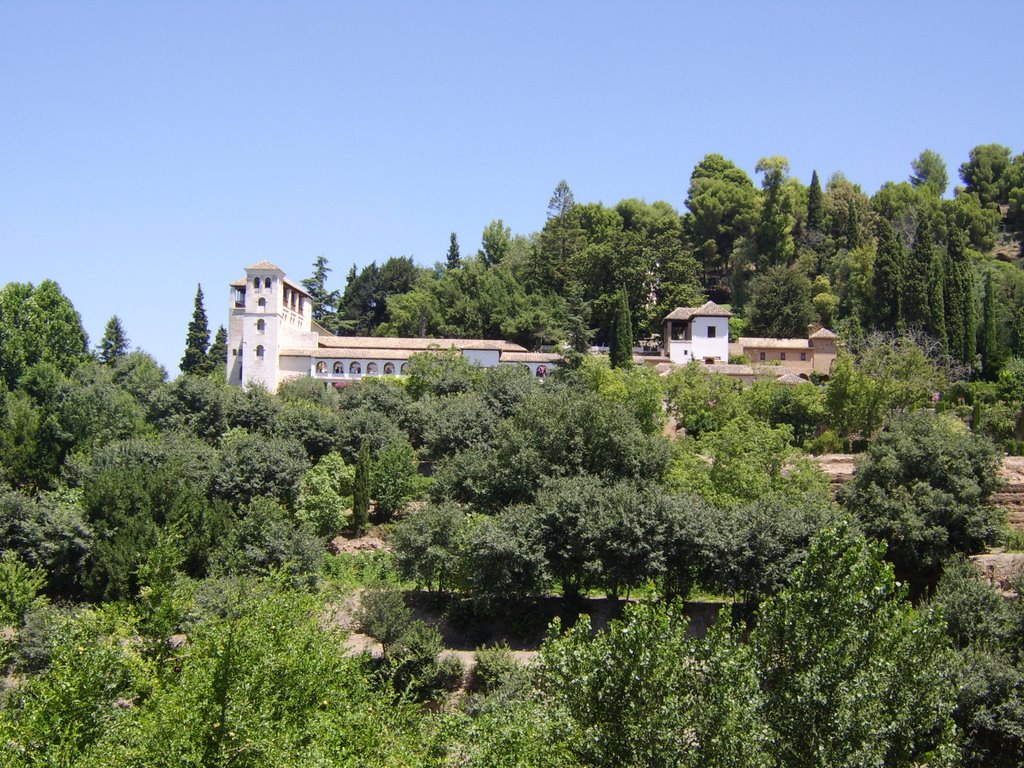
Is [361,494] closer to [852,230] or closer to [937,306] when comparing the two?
[937,306]

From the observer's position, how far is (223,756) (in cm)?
1510

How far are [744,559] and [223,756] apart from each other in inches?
605

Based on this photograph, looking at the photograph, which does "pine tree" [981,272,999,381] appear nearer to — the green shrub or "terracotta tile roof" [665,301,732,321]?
"terracotta tile roof" [665,301,732,321]

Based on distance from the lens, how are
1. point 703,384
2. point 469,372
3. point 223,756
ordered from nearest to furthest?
point 223,756, point 703,384, point 469,372

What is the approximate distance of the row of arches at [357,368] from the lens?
176 ft

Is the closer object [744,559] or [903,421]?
[744,559]

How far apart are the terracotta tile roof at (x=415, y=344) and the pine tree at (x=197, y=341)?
277 inches

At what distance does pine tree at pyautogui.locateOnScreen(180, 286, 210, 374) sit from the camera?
5831 cm

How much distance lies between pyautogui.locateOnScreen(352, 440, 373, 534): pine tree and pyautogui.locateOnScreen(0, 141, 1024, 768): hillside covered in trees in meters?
0.12

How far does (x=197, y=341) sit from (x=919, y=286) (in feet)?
130

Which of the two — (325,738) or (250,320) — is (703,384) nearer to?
(250,320)

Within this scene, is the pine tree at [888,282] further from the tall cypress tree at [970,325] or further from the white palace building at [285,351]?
the white palace building at [285,351]

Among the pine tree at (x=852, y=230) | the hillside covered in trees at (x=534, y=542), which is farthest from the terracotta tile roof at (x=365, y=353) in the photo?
the pine tree at (x=852, y=230)

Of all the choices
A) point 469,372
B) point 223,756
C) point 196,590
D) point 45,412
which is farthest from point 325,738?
point 469,372
